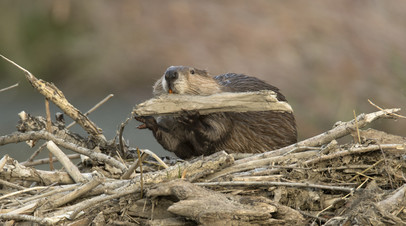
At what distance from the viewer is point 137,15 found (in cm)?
649

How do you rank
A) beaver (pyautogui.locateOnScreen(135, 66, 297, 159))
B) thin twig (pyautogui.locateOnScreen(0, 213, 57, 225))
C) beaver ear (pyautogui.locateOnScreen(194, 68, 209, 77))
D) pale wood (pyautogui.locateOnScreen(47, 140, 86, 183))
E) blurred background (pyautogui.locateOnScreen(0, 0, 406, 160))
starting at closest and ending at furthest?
1. thin twig (pyautogui.locateOnScreen(0, 213, 57, 225))
2. pale wood (pyautogui.locateOnScreen(47, 140, 86, 183))
3. beaver (pyautogui.locateOnScreen(135, 66, 297, 159))
4. beaver ear (pyautogui.locateOnScreen(194, 68, 209, 77))
5. blurred background (pyautogui.locateOnScreen(0, 0, 406, 160))

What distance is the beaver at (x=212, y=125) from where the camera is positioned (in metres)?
3.42

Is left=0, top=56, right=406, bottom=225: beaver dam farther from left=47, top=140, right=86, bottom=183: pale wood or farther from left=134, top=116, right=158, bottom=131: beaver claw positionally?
left=134, top=116, right=158, bottom=131: beaver claw

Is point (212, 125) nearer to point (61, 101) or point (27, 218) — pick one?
point (61, 101)

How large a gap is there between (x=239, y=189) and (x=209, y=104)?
53cm

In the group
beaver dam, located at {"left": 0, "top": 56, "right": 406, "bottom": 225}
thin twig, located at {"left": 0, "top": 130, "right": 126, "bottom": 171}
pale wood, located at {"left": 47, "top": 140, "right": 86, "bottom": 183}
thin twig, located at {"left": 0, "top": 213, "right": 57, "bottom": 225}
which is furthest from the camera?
thin twig, located at {"left": 0, "top": 130, "right": 126, "bottom": 171}

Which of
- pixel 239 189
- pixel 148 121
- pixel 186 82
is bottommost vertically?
pixel 239 189

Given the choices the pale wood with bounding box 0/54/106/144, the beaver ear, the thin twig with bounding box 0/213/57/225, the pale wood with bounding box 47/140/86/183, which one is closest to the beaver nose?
the beaver ear

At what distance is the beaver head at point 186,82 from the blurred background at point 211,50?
0.94 metres

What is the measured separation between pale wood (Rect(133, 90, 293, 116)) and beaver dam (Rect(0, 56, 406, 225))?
20 centimetres

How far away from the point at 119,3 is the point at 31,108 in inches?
69.5

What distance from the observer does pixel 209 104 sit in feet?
10.5

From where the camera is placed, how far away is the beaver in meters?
3.42

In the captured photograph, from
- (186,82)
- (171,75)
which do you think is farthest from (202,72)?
(171,75)
